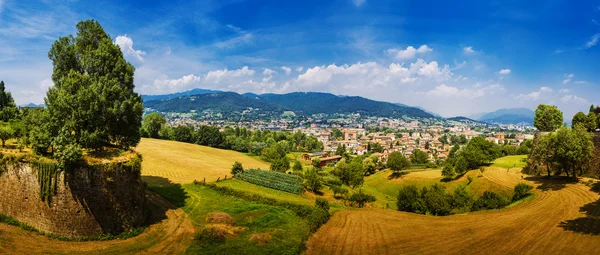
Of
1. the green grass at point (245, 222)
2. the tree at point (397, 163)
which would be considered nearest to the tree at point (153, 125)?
the green grass at point (245, 222)

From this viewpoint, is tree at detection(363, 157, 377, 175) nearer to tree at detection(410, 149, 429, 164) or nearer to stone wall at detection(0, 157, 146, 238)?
tree at detection(410, 149, 429, 164)

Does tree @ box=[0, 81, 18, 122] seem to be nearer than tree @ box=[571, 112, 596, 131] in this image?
Yes

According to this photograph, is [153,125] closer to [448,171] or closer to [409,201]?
[448,171]

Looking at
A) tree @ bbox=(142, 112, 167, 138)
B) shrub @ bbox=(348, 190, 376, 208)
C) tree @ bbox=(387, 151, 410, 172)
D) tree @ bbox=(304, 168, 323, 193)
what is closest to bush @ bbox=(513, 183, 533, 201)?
shrub @ bbox=(348, 190, 376, 208)

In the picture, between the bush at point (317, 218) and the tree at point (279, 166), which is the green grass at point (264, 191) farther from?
the tree at point (279, 166)

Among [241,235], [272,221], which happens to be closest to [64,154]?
[241,235]

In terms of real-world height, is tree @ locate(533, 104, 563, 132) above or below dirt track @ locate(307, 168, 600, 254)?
above
